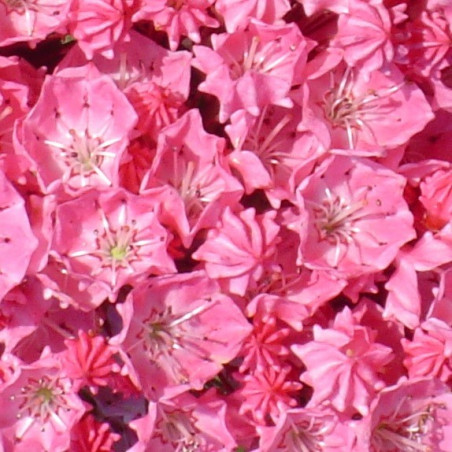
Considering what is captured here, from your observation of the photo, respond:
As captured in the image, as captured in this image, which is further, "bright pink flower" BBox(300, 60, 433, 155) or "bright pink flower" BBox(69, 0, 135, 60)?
"bright pink flower" BBox(300, 60, 433, 155)

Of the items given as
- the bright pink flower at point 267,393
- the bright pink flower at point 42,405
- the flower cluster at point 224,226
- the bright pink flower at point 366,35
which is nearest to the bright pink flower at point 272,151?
the flower cluster at point 224,226

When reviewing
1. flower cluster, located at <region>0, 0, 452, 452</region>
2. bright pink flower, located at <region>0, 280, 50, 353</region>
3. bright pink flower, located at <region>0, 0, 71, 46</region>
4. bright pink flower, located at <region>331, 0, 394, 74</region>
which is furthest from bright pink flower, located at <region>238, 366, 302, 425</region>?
bright pink flower, located at <region>0, 0, 71, 46</region>

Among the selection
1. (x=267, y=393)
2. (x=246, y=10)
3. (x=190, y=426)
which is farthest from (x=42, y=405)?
(x=246, y=10)

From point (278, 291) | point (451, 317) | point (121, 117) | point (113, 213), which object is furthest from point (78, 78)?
point (451, 317)

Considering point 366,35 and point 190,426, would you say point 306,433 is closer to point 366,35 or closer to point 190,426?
point 190,426

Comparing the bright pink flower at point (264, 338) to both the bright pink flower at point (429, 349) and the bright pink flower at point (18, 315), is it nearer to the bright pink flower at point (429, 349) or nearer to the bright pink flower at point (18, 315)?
the bright pink flower at point (429, 349)

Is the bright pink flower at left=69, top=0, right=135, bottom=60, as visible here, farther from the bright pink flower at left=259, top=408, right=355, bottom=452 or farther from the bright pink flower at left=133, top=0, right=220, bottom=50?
the bright pink flower at left=259, top=408, right=355, bottom=452
